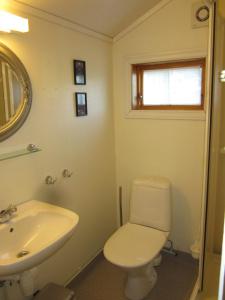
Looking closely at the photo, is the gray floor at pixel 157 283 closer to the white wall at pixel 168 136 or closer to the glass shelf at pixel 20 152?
the white wall at pixel 168 136

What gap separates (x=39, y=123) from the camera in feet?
5.58

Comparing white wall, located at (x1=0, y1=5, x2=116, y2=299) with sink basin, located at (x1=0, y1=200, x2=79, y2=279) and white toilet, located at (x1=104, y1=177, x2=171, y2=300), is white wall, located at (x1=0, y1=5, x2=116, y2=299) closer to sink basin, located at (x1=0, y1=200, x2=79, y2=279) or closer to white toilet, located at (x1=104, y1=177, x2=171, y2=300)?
sink basin, located at (x1=0, y1=200, x2=79, y2=279)

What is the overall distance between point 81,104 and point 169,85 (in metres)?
0.88

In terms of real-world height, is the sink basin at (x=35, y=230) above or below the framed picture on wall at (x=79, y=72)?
below

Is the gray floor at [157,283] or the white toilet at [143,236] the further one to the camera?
the gray floor at [157,283]

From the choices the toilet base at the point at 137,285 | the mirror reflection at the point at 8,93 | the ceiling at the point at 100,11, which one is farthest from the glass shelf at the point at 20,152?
the toilet base at the point at 137,285

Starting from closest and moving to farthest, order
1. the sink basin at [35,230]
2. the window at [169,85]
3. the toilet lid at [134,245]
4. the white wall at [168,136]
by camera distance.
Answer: the sink basin at [35,230], the toilet lid at [134,245], the white wall at [168,136], the window at [169,85]

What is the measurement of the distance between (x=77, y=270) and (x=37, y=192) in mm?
908

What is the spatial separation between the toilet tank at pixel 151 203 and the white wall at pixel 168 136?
0.78 feet

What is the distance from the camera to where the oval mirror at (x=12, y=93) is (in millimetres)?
1436

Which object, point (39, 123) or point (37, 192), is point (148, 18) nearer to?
point (39, 123)

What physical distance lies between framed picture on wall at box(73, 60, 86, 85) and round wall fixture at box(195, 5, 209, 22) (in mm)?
964

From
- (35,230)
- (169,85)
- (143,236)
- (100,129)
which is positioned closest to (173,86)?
(169,85)

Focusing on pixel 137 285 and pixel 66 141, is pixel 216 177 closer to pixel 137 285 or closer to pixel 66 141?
pixel 137 285
